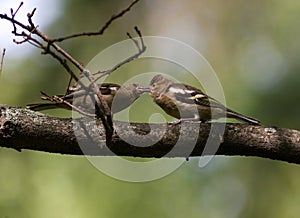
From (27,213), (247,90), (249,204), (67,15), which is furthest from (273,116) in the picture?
(67,15)

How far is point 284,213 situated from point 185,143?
158 inches

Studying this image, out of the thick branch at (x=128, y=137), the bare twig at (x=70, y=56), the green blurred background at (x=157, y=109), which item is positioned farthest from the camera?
the green blurred background at (x=157, y=109)

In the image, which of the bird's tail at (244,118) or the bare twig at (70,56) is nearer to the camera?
the bare twig at (70,56)

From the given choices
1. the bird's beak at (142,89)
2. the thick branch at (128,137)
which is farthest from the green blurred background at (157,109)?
the thick branch at (128,137)

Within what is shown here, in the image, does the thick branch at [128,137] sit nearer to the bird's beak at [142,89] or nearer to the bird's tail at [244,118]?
the bird's tail at [244,118]

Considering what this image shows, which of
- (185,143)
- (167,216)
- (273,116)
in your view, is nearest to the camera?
(185,143)

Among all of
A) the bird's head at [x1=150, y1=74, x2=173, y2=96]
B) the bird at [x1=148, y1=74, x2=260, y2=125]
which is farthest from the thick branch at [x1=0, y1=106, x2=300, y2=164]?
the bird's head at [x1=150, y1=74, x2=173, y2=96]

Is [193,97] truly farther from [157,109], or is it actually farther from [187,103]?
[157,109]

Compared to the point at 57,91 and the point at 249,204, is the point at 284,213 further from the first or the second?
the point at 57,91

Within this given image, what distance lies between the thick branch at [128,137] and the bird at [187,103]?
14.0 inches

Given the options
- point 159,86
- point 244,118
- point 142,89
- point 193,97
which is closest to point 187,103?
point 193,97

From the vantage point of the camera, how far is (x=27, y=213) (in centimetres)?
520

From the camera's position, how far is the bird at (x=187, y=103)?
312 centimetres

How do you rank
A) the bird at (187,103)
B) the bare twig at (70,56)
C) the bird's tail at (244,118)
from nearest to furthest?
the bare twig at (70,56), the bird's tail at (244,118), the bird at (187,103)
